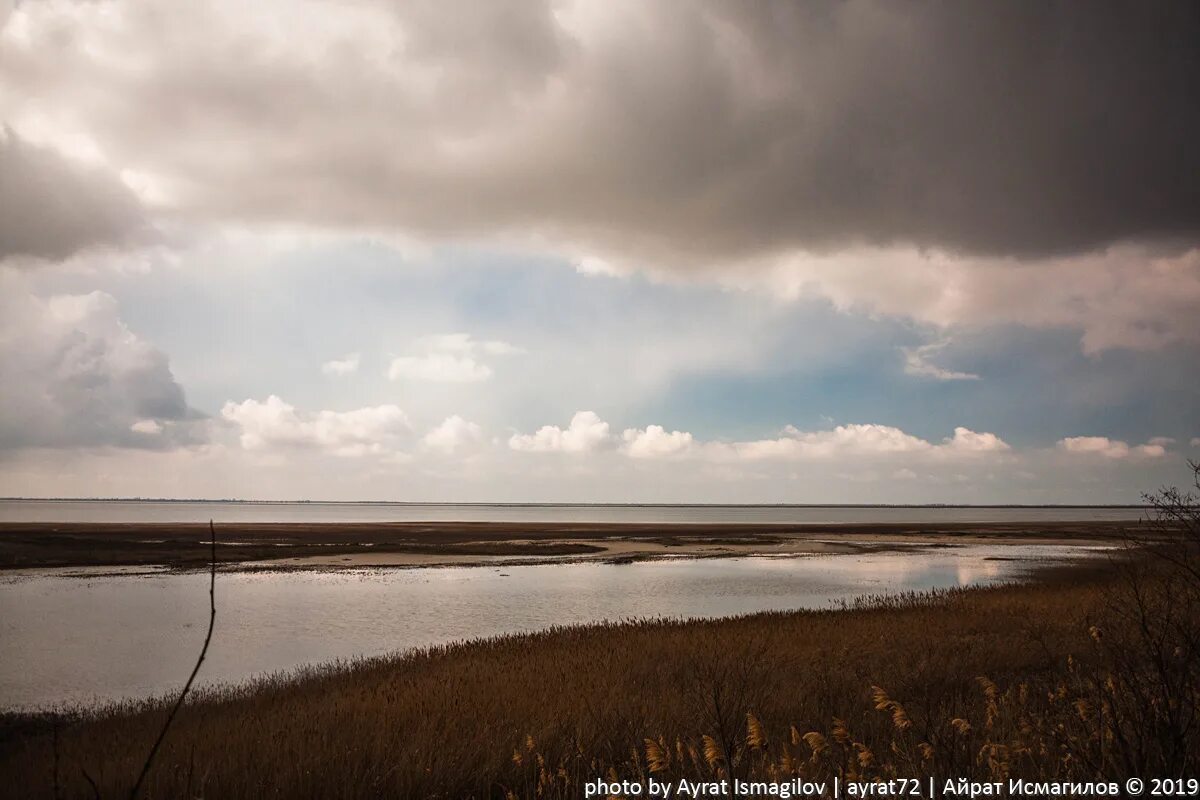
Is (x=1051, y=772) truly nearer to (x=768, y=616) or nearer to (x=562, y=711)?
(x=562, y=711)

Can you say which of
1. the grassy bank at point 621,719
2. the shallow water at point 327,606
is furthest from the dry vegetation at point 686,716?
the shallow water at point 327,606

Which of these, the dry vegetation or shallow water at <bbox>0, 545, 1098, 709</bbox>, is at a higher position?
the dry vegetation

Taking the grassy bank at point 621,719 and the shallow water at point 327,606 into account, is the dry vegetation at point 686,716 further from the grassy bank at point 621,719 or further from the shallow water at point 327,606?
the shallow water at point 327,606

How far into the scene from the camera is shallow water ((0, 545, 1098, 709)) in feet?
64.7

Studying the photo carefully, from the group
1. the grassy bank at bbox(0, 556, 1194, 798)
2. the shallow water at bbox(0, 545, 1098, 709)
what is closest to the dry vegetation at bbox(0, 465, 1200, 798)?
the grassy bank at bbox(0, 556, 1194, 798)

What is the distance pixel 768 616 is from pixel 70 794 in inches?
759

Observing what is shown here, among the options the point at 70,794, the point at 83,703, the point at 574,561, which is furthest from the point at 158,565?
the point at 70,794

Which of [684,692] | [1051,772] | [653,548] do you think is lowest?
[653,548]

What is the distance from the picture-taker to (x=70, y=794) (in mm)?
7926

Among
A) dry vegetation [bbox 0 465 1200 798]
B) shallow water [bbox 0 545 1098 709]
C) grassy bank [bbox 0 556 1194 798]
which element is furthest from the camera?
shallow water [bbox 0 545 1098 709]

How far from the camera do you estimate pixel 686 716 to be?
9617 mm

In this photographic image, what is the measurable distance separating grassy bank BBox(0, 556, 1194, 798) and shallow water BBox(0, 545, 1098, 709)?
4926 millimetres

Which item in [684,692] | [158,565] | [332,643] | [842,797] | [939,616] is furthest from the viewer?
[158,565]

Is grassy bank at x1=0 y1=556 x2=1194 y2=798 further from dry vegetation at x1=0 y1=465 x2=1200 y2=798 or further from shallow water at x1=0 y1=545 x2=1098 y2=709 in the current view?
shallow water at x1=0 y1=545 x2=1098 y2=709
